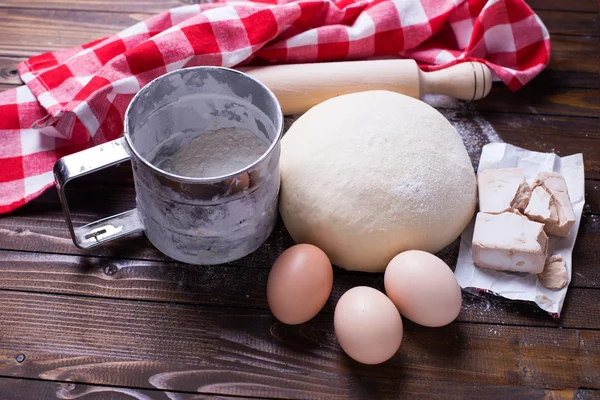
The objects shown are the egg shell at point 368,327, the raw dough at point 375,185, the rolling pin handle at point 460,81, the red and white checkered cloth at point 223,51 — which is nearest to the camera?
the egg shell at point 368,327

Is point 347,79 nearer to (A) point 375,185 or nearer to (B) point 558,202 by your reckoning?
(A) point 375,185

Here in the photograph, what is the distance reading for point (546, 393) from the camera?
100 centimetres

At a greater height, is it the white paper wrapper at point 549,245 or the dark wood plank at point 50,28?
the dark wood plank at point 50,28

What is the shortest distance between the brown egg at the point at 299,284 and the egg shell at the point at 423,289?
11 centimetres

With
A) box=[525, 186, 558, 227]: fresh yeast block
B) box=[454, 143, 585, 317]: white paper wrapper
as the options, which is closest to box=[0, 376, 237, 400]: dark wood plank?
box=[454, 143, 585, 317]: white paper wrapper

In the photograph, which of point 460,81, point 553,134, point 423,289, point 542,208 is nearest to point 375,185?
point 423,289

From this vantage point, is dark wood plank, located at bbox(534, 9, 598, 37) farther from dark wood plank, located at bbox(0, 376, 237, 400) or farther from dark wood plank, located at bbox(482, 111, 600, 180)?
dark wood plank, located at bbox(0, 376, 237, 400)

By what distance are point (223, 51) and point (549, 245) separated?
2.49 feet

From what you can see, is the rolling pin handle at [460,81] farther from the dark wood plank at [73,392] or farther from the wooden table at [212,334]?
the dark wood plank at [73,392]

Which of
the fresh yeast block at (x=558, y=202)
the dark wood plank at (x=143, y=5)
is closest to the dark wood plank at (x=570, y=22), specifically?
the dark wood plank at (x=143, y=5)

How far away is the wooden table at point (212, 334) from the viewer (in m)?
0.99

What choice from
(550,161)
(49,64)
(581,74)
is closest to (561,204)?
(550,161)

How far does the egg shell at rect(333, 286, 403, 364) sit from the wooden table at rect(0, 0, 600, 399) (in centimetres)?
6

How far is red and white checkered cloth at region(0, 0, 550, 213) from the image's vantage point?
4.12 feet
